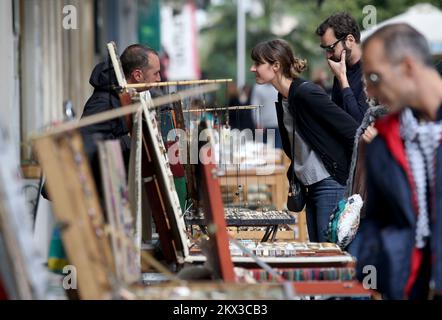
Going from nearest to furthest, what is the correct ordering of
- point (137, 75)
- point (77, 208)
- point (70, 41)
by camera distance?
point (77, 208) → point (137, 75) → point (70, 41)

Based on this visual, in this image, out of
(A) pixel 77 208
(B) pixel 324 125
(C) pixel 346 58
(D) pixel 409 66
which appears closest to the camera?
(A) pixel 77 208

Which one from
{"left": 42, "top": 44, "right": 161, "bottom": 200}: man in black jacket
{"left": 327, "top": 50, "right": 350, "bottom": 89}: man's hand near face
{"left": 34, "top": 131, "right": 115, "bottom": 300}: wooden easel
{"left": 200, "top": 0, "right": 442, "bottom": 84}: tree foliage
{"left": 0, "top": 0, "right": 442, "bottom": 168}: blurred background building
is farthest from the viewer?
{"left": 200, "top": 0, "right": 442, "bottom": 84}: tree foliage

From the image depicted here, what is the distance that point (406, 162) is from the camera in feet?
11.1

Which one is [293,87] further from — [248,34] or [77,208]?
[248,34]

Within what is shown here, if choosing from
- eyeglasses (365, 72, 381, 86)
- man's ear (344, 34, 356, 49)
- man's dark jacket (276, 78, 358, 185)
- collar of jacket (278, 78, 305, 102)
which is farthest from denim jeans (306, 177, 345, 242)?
eyeglasses (365, 72, 381, 86)

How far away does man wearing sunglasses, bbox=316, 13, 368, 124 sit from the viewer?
19.7ft

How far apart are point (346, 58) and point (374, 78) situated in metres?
2.80

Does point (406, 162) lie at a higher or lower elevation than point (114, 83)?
lower

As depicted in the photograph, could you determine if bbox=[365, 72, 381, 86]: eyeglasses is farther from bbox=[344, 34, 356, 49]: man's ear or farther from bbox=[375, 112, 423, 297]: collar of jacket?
bbox=[344, 34, 356, 49]: man's ear

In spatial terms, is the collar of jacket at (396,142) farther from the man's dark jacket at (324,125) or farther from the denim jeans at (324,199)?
the denim jeans at (324,199)

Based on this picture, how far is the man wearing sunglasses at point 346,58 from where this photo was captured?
602 centimetres

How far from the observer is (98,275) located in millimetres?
3217

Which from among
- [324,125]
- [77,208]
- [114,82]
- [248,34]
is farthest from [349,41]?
[248,34]

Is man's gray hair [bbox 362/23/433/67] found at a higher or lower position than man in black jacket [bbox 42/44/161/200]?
higher
